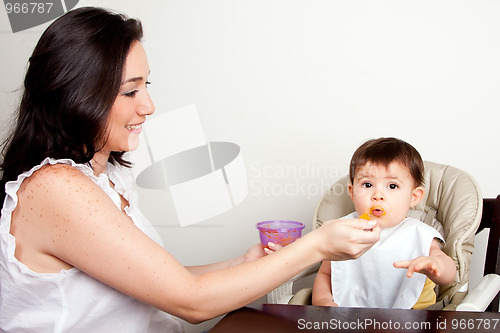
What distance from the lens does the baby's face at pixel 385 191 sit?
65.8 inches

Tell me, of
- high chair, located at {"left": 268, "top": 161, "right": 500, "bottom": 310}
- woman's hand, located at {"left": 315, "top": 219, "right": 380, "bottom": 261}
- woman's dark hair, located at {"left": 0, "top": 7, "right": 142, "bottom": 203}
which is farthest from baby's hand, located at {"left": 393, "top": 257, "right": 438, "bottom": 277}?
woman's dark hair, located at {"left": 0, "top": 7, "right": 142, "bottom": 203}

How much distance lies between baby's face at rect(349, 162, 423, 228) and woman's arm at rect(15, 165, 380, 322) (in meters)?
0.55

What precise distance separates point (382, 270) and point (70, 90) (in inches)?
44.2

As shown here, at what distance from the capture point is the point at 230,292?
1.10 meters

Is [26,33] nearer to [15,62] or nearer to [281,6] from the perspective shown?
[15,62]

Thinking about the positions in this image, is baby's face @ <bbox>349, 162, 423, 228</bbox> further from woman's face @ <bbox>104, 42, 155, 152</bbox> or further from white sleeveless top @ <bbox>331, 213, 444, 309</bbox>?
woman's face @ <bbox>104, 42, 155, 152</bbox>

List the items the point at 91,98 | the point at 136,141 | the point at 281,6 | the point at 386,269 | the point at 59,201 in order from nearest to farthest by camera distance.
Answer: the point at 59,201 < the point at 91,98 < the point at 136,141 < the point at 386,269 < the point at 281,6

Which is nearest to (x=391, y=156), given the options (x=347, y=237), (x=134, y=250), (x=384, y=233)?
(x=384, y=233)

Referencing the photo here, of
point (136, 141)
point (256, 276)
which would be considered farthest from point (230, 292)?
point (136, 141)

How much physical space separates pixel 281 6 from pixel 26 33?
4.34ft

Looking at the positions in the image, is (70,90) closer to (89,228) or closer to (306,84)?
(89,228)

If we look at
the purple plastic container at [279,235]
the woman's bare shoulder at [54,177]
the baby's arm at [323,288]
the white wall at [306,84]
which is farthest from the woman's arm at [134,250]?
the white wall at [306,84]

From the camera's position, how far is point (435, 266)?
52.6 inches

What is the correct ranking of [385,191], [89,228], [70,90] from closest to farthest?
[89,228]
[70,90]
[385,191]
